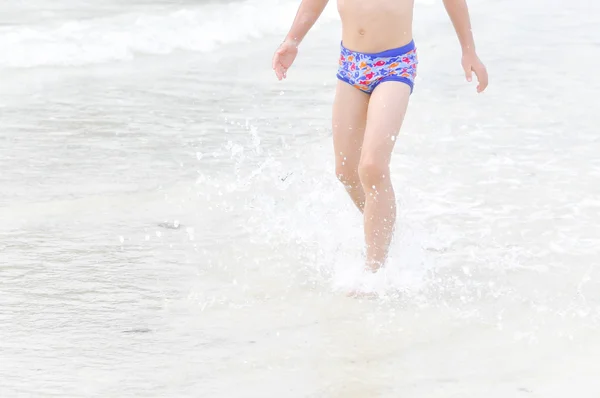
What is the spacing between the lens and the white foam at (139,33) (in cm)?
962

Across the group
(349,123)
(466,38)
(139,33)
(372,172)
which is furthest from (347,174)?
(139,33)

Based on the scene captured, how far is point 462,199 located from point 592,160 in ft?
3.65

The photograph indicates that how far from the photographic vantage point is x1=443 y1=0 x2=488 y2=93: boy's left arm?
4.41 metres

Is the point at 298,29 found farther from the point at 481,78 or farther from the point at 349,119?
the point at 481,78

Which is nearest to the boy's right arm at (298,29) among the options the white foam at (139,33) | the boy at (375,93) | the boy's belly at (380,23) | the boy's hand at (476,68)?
the boy at (375,93)

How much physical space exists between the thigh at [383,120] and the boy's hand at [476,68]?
307 mm

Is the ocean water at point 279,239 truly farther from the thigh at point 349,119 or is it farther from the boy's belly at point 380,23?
the boy's belly at point 380,23

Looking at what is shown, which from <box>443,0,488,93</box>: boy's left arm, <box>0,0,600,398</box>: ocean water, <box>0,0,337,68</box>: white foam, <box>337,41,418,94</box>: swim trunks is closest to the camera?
<box>0,0,600,398</box>: ocean water

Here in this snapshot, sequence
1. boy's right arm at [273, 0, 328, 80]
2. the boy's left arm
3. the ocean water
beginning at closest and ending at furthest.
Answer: the ocean water < the boy's left arm < boy's right arm at [273, 0, 328, 80]

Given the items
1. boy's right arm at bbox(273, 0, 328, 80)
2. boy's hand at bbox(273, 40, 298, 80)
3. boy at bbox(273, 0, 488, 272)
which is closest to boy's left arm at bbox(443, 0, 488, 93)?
boy at bbox(273, 0, 488, 272)

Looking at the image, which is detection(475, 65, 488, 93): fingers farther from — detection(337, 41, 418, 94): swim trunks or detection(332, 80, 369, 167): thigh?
detection(332, 80, 369, 167): thigh

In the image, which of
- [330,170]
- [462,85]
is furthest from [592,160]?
[462,85]

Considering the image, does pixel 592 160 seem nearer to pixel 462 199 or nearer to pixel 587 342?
Answer: pixel 462 199

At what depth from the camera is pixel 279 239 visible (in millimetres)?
4879
